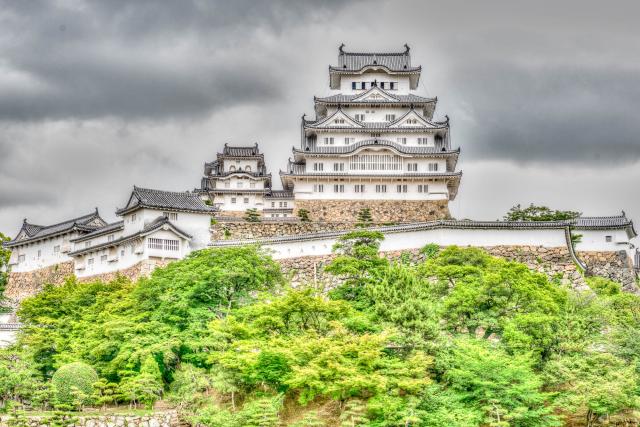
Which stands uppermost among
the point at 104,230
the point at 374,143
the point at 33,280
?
the point at 374,143

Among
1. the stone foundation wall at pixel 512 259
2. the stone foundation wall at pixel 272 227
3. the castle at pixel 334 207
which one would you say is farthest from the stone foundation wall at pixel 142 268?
the stone foundation wall at pixel 272 227

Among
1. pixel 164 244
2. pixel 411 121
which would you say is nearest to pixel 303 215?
pixel 411 121

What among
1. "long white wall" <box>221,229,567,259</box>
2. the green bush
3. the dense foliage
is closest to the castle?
"long white wall" <box>221,229,567,259</box>

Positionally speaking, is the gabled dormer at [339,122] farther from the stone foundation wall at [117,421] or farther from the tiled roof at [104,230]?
the stone foundation wall at [117,421]

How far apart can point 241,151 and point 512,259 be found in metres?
32.6

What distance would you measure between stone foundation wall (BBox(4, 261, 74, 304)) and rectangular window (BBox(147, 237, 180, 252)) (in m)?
7.76

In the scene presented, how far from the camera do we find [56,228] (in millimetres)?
47375

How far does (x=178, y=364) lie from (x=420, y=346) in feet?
30.4

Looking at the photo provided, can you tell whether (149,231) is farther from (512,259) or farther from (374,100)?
(374,100)

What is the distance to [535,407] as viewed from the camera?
77.2 feet

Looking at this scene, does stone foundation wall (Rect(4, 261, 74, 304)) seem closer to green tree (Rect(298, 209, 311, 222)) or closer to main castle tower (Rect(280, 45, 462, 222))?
green tree (Rect(298, 209, 311, 222))

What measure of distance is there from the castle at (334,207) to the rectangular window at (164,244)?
→ 5 centimetres

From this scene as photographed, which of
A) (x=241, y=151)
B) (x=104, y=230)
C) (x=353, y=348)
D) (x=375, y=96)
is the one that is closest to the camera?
(x=353, y=348)

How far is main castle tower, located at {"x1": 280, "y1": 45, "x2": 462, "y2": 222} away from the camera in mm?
50219
